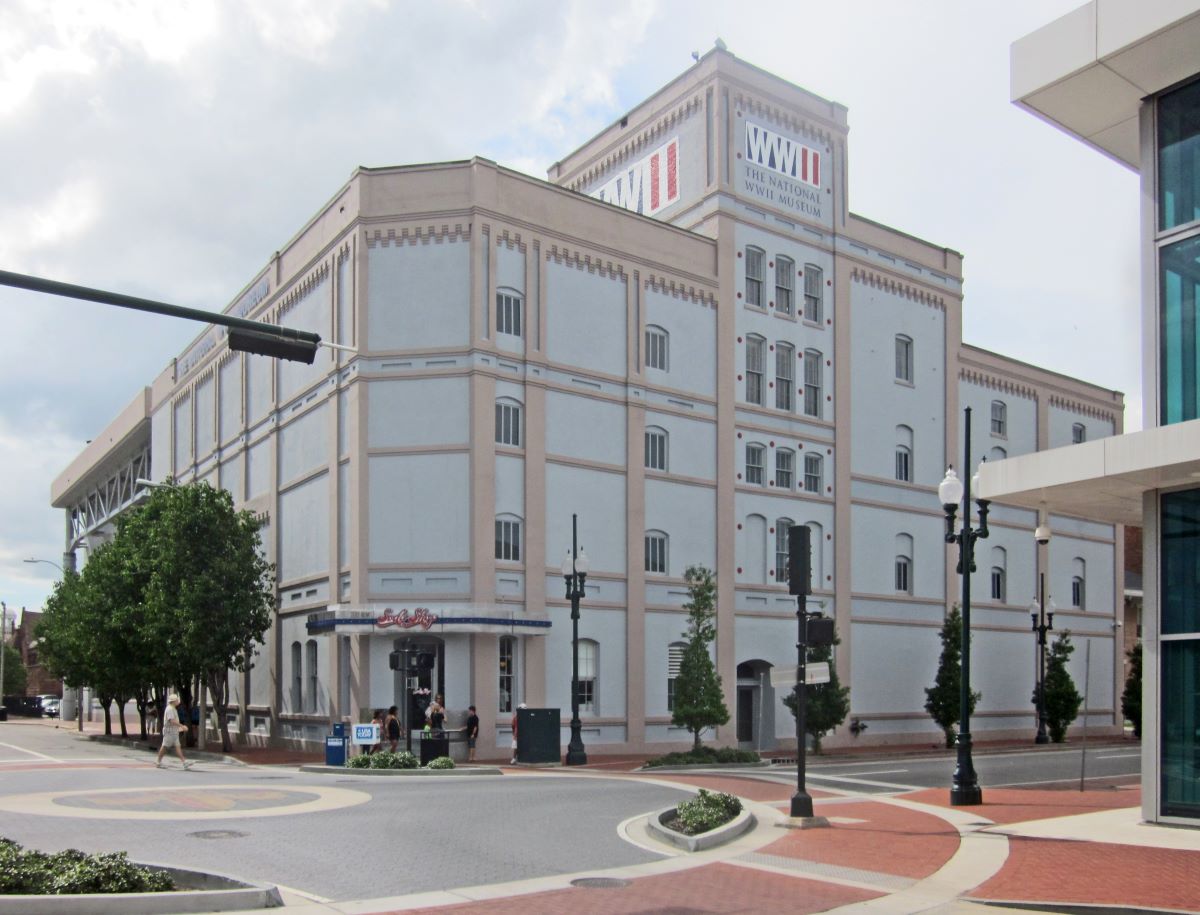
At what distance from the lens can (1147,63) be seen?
17.9 metres

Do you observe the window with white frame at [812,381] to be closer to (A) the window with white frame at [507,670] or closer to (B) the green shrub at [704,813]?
(A) the window with white frame at [507,670]

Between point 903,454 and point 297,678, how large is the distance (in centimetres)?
2317

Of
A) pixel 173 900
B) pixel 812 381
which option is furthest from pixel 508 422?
pixel 173 900

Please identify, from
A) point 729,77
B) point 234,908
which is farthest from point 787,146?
point 234,908

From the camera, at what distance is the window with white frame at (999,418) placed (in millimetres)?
52750

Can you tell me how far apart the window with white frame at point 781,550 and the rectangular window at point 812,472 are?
5.88 feet

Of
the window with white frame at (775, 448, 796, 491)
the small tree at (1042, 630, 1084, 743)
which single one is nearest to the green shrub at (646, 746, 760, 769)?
the window with white frame at (775, 448, 796, 491)

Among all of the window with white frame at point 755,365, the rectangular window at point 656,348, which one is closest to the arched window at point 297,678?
the rectangular window at point 656,348

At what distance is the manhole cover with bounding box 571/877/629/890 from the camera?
13.3 metres

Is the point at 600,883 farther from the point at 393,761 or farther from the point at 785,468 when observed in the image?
the point at 785,468

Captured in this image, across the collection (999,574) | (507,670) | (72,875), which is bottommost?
(507,670)

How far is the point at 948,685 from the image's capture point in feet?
146

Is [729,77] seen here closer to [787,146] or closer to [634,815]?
[787,146]

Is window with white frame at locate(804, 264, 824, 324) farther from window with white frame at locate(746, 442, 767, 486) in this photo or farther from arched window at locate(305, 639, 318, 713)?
arched window at locate(305, 639, 318, 713)
